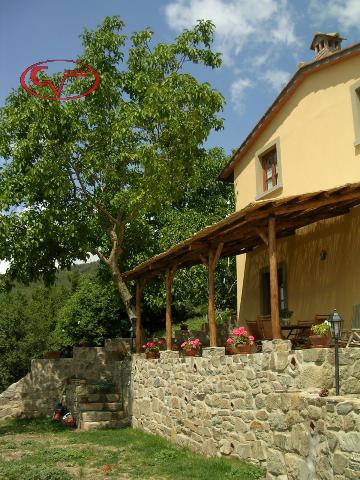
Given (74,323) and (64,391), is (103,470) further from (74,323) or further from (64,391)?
(74,323)

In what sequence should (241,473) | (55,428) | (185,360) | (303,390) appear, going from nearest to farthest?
(303,390) → (241,473) → (185,360) → (55,428)

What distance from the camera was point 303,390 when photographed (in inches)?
292

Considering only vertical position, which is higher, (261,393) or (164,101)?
(164,101)

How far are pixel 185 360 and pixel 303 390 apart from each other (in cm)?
415

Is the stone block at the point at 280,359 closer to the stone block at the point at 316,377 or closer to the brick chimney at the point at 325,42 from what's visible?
the stone block at the point at 316,377

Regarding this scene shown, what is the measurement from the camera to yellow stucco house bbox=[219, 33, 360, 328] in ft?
36.0

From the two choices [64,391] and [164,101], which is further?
[64,391]

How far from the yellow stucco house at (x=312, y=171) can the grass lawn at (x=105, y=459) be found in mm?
3576

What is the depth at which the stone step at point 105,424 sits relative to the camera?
13.9m

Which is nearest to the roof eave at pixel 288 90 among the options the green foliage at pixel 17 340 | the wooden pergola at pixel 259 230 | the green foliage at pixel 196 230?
the wooden pergola at pixel 259 230

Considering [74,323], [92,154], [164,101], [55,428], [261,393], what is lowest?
[55,428]

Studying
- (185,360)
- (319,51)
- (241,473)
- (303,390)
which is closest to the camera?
(303,390)

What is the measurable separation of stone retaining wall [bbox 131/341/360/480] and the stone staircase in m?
2.07

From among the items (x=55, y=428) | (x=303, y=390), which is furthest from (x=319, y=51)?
(x=55, y=428)
